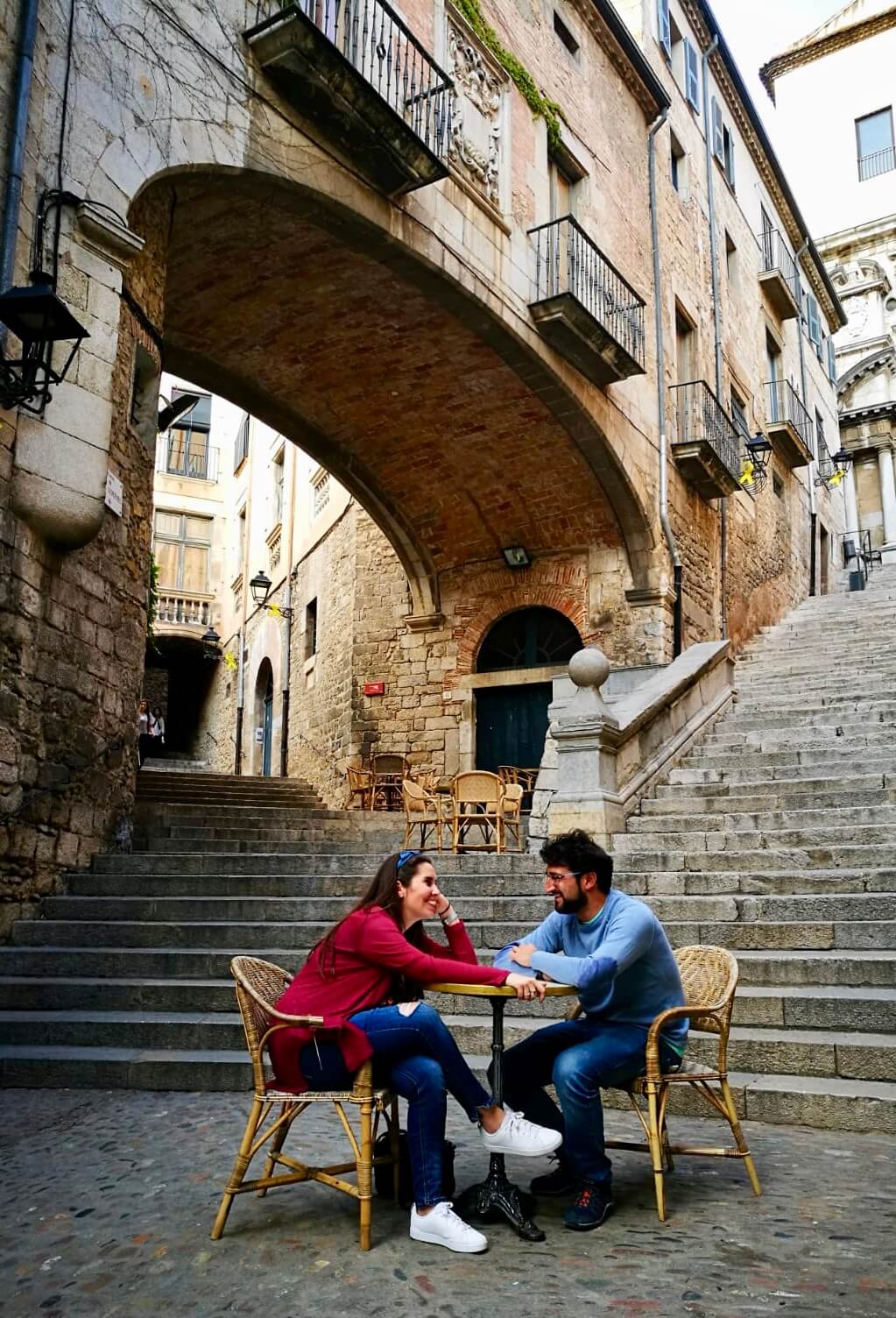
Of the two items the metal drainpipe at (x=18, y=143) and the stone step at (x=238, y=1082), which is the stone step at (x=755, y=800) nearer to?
the stone step at (x=238, y=1082)

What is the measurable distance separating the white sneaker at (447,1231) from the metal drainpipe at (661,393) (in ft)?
36.4

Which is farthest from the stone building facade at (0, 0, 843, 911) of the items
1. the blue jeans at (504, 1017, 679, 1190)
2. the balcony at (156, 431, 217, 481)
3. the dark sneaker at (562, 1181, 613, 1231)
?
the balcony at (156, 431, 217, 481)

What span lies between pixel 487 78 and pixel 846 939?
33.3 feet

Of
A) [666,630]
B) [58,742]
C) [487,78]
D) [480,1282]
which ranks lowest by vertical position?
[480,1282]

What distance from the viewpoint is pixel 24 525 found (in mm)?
6566

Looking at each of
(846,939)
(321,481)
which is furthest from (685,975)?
(321,481)

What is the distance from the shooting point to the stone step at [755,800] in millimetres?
7609

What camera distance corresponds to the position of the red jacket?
10.7ft

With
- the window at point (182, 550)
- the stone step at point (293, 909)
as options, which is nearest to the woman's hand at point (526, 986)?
the stone step at point (293, 909)

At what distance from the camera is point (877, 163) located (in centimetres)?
3347

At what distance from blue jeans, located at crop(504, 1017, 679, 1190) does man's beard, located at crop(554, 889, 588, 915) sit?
36 centimetres

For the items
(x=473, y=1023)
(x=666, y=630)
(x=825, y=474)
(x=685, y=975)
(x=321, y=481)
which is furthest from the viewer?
(x=825, y=474)

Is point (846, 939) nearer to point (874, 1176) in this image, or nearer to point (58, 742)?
point (874, 1176)

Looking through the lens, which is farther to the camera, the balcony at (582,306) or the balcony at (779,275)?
the balcony at (779,275)
